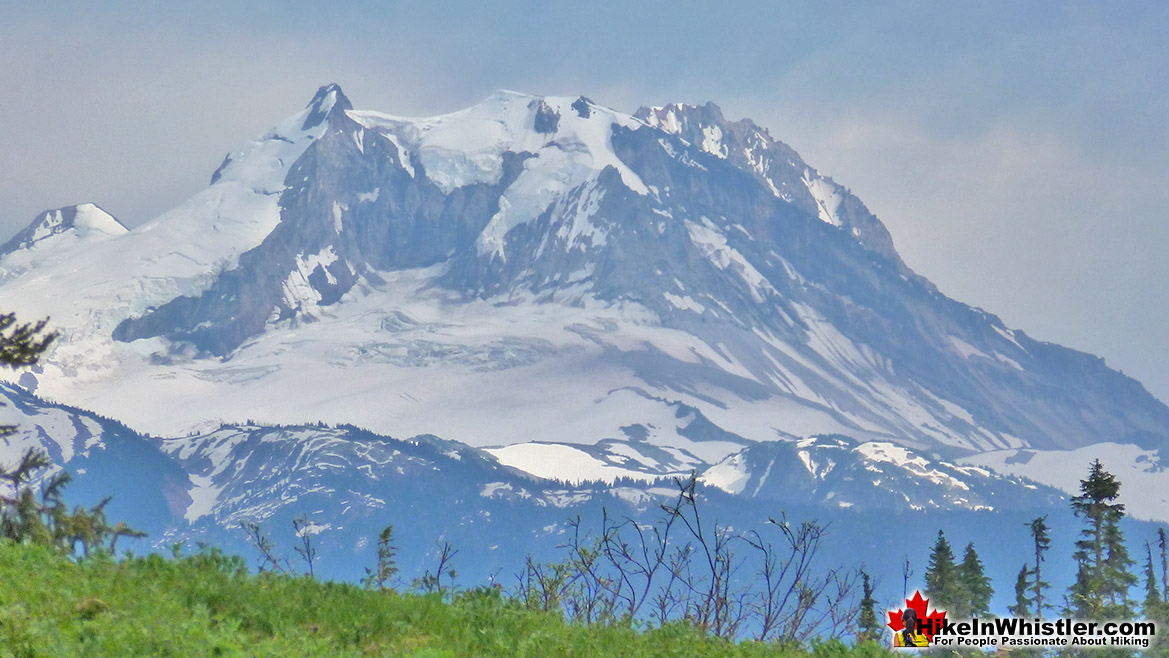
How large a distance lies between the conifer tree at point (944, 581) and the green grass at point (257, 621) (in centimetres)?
6426

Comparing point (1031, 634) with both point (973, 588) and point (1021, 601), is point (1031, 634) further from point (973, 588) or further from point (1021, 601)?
point (1021, 601)

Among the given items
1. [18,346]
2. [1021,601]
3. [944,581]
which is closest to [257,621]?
[18,346]

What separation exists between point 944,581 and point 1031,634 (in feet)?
203

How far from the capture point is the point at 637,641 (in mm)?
19016

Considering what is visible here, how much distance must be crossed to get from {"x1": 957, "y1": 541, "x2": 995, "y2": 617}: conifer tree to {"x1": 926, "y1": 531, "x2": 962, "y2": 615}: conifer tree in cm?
53

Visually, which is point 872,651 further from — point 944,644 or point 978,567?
point 978,567

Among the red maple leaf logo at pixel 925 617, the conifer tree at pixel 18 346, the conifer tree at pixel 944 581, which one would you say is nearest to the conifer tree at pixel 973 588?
the conifer tree at pixel 944 581

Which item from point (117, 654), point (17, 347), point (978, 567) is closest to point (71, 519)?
point (17, 347)

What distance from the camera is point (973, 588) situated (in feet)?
298

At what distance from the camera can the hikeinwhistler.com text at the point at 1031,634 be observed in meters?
24.9

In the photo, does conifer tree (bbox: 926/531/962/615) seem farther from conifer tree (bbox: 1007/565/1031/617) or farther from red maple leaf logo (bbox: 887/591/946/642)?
red maple leaf logo (bbox: 887/591/946/642)

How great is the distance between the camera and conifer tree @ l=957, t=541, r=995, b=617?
85375 mm

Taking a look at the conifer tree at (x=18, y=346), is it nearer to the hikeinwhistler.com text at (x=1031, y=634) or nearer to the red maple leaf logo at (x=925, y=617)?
the red maple leaf logo at (x=925, y=617)

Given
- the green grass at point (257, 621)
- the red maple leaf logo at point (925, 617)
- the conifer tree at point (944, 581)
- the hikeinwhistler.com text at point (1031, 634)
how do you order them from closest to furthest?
1. the green grass at point (257, 621)
2. the red maple leaf logo at point (925, 617)
3. the hikeinwhistler.com text at point (1031, 634)
4. the conifer tree at point (944, 581)
